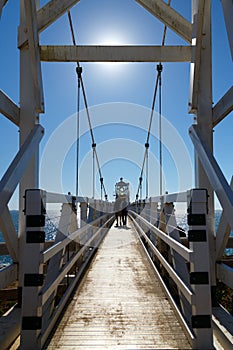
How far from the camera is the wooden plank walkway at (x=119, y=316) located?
6.44 feet

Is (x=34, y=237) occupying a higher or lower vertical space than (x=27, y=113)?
lower

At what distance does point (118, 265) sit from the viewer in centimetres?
429

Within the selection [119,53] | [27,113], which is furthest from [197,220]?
[119,53]

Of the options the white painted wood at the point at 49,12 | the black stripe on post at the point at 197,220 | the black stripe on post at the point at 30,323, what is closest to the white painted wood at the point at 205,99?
the black stripe on post at the point at 197,220

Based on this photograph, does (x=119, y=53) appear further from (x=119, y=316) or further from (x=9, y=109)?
(x=119, y=316)

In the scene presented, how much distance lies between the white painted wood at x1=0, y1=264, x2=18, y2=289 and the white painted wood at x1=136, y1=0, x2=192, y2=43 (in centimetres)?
292

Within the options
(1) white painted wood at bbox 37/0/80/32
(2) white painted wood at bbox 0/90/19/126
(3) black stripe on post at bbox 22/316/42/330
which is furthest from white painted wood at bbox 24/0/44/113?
(3) black stripe on post at bbox 22/316/42/330

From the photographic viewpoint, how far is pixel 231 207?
69.3 inches

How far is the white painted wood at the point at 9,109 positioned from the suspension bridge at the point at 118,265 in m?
0.01

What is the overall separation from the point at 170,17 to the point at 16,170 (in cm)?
245

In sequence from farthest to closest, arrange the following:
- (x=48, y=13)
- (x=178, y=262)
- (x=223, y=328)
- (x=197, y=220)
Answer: (x=48, y=13) → (x=178, y=262) → (x=223, y=328) → (x=197, y=220)

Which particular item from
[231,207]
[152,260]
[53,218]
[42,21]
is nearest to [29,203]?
[53,218]

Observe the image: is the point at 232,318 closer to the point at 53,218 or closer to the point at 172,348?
the point at 172,348

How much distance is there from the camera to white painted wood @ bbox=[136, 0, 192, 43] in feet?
11.1
